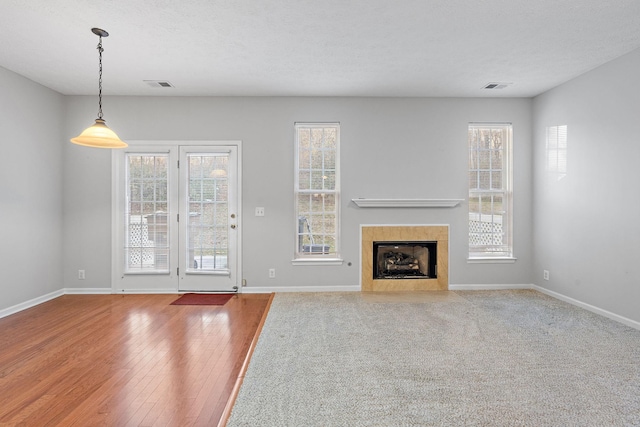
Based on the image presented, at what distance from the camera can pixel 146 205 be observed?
4.55m

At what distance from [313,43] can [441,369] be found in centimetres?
303

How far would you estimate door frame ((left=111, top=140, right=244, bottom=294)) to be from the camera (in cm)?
450

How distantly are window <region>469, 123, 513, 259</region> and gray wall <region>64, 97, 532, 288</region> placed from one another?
143mm

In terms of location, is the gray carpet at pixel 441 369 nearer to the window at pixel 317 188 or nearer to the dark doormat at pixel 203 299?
the dark doormat at pixel 203 299

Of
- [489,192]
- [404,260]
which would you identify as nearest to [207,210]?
[404,260]

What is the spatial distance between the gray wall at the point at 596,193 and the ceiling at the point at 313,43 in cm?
31

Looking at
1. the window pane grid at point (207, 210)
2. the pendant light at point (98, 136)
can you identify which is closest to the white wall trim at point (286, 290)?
the window pane grid at point (207, 210)

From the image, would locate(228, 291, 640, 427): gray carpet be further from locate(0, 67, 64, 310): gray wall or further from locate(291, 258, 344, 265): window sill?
locate(0, 67, 64, 310): gray wall

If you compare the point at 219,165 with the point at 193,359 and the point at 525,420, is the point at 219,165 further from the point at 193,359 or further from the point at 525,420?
the point at 525,420

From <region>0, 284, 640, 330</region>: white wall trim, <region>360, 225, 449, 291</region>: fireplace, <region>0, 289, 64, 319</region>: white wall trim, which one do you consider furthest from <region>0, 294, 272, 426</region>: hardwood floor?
<region>360, 225, 449, 291</region>: fireplace

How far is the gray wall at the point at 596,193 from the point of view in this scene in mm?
3287

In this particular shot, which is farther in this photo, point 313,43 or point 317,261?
point 317,261

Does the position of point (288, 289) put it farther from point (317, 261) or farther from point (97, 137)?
point (97, 137)

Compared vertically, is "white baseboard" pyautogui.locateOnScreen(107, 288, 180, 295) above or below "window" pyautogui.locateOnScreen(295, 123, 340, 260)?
below
